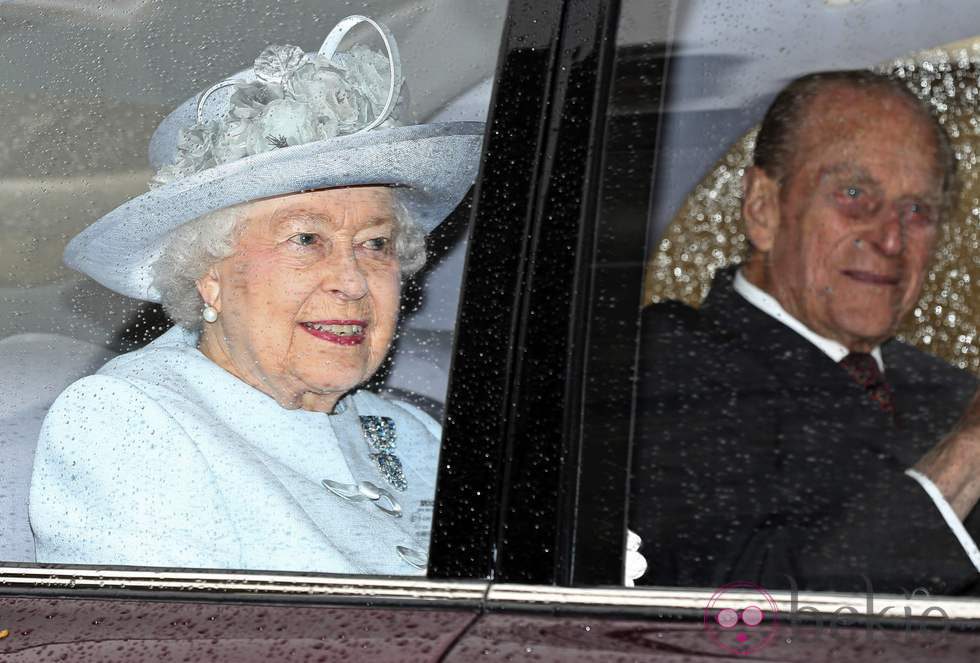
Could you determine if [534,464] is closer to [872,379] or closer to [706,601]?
[706,601]

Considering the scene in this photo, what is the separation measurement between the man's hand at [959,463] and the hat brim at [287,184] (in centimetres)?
66

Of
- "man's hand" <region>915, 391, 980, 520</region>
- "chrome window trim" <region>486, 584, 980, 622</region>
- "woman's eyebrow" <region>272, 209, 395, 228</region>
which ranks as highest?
"woman's eyebrow" <region>272, 209, 395, 228</region>

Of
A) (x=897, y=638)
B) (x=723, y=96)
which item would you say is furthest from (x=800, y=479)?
(x=723, y=96)

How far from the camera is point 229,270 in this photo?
5.92 ft

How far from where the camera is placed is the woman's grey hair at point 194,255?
1.81 m

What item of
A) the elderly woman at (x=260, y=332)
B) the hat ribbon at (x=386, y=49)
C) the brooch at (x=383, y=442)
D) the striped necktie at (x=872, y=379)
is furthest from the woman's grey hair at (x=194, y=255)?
the striped necktie at (x=872, y=379)

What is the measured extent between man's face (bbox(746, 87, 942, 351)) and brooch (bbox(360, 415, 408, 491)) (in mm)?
582

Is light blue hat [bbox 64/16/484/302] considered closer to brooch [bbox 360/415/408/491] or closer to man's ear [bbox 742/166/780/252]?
brooch [bbox 360/415/408/491]

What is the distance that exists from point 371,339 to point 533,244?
0.32 m

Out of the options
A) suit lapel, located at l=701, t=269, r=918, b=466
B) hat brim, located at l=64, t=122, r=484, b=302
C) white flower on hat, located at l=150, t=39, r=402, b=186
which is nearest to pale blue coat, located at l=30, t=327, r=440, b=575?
hat brim, located at l=64, t=122, r=484, b=302

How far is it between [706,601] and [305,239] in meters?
0.75

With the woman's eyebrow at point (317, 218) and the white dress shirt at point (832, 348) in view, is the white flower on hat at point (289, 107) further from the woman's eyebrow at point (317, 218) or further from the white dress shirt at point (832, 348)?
the white dress shirt at point (832, 348)

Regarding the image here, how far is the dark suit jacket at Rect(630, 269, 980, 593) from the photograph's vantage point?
1418 millimetres

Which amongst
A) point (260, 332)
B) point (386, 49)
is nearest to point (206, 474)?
point (260, 332)
